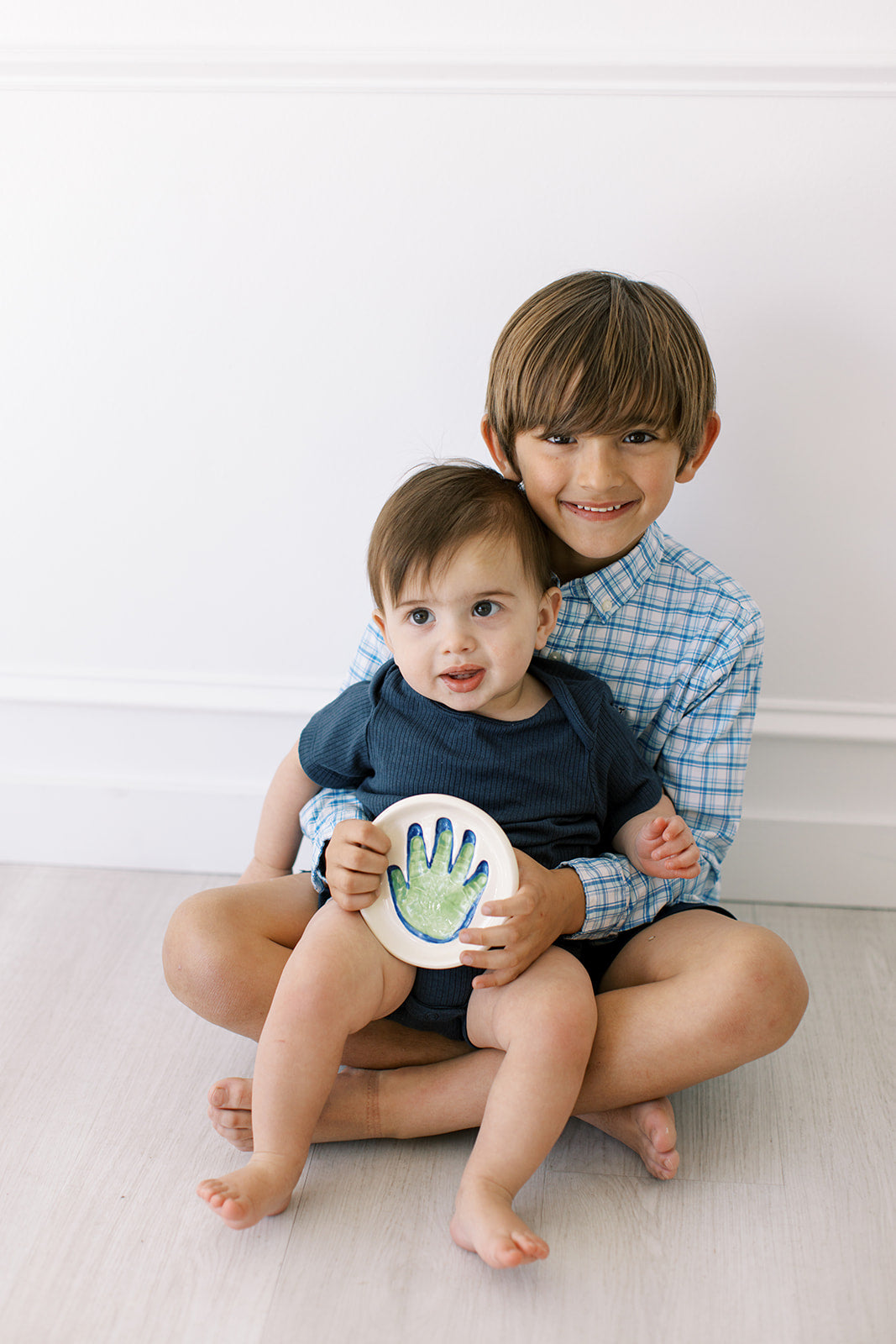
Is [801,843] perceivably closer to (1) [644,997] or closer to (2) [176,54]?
(1) [644,997]

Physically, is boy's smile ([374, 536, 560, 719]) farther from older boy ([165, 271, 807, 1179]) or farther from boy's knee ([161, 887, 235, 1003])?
boy's knee ([161, 887, 235, 1003])

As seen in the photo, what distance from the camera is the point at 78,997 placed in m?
1.12

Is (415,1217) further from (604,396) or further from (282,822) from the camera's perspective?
(604,396)

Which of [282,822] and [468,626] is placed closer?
[468,626]

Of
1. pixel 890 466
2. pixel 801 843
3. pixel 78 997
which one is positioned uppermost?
pixel 890 466

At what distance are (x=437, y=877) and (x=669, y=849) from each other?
0.20 m

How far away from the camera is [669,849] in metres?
0.91

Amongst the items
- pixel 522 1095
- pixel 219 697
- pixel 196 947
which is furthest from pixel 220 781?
pixel 522 1095

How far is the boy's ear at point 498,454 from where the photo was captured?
1016 mm

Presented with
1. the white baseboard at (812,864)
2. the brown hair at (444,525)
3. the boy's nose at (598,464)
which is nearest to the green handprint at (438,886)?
the brown hair at (444,525)

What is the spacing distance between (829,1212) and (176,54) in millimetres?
1216

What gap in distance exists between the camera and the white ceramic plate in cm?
91

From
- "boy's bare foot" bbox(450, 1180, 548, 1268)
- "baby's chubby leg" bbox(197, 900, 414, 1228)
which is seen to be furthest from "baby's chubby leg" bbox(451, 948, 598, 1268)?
"baby's chubby leg" bbox(197, 900, 414, 1228)

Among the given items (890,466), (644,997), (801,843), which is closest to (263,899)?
(644,997)
